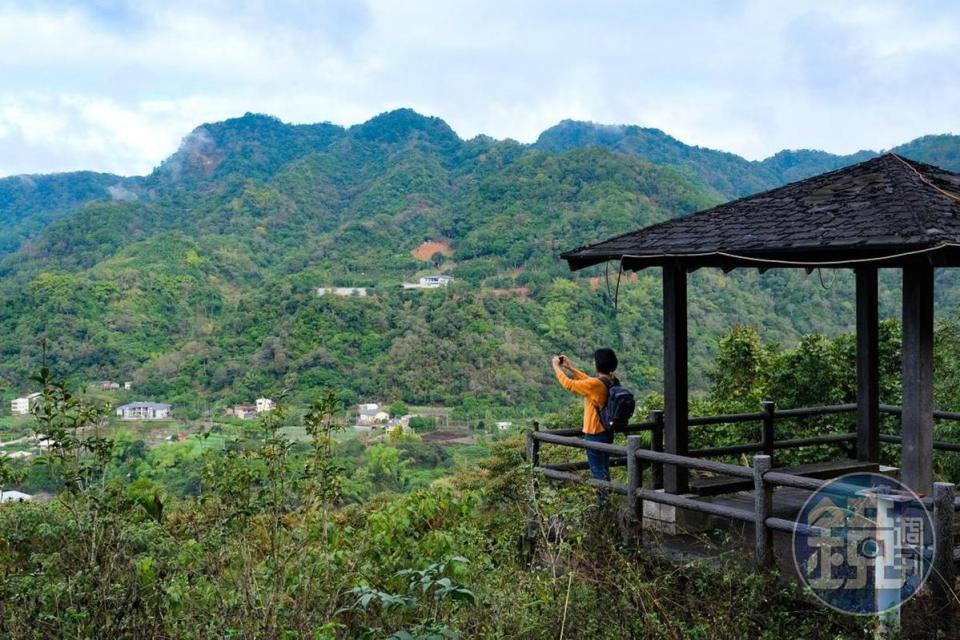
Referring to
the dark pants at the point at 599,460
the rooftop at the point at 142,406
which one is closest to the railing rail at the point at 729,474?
the dark pants at the point at 599,460

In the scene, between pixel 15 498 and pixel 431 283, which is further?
pixel 431 283

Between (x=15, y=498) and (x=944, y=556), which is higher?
(x=944, y=556)

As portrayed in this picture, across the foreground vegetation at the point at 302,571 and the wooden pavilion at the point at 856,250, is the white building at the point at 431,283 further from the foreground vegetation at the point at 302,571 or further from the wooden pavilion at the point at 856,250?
the foreground vegetation at the point at 302,571

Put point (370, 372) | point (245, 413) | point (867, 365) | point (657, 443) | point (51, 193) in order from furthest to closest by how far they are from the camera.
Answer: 1. point (51, 193)
2. point (370, 372)
3. point (245, 413)
4. point (657, 443)
5. point (867, 365)

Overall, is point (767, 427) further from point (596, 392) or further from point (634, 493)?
point (634, 493)

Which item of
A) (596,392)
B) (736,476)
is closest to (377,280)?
(596,392)

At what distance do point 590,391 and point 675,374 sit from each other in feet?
2.02

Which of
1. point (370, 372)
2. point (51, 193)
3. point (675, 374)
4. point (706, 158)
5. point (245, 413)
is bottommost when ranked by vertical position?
point (370, 372)

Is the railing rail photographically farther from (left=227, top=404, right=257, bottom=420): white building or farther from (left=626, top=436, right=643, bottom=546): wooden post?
(left=227, top=404, right=257, bottom=420): white building

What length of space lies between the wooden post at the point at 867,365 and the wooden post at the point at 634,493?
229 centimetres

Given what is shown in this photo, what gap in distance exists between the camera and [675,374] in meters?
6.33

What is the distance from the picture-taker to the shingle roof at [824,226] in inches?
189

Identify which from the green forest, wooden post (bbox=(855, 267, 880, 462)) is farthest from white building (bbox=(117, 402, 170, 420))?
wooden post (bbox=(855, 267, 880, 462))

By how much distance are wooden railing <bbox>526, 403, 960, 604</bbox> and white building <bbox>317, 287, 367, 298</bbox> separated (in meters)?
43.1
